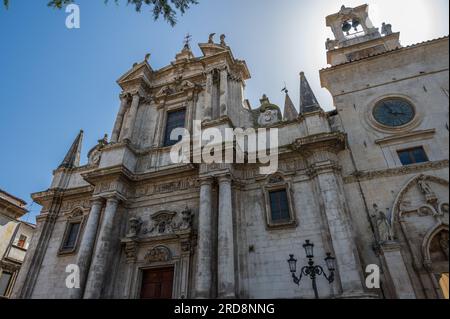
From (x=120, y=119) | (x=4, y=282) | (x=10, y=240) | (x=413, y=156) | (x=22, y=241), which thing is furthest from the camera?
(x=22, y=241)

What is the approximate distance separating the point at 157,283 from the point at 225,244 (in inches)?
145

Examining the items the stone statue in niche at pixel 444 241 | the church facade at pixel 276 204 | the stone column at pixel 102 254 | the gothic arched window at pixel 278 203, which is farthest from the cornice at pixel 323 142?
the stone column at pixel 102 254

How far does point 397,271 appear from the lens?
9.86 meters

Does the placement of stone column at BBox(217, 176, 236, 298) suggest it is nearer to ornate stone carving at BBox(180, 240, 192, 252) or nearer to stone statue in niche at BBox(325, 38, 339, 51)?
ornate stone carving at BBox(180, 240, 192, 252)

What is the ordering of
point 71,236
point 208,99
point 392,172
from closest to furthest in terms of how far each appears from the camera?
point 392,172
point 71,236
point 208,99

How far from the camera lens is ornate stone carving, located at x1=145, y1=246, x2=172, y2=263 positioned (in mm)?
12766

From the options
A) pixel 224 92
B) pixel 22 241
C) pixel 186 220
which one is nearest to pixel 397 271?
pixel 186 220

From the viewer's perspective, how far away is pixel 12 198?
2325cm

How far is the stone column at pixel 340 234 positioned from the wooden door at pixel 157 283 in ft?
21.6

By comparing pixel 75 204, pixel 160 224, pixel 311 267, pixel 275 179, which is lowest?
pixel 311 267

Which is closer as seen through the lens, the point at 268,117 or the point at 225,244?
the point at 225,244

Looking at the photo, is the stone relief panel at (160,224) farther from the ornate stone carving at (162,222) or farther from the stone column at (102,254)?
the stone column at (102,254)

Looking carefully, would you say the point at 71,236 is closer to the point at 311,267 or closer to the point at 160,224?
the point at 160,224

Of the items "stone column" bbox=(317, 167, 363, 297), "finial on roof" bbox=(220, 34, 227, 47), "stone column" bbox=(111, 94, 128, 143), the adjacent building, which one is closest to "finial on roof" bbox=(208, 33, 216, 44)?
"finial on roof" bbox=(220, 34, 227, 47)
